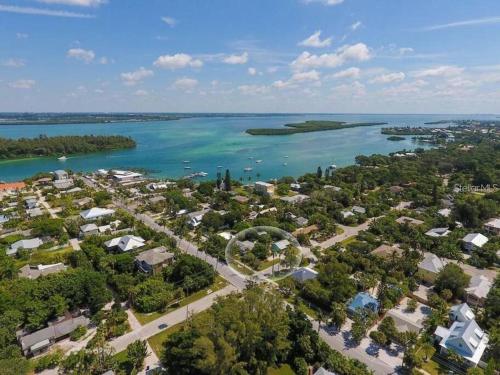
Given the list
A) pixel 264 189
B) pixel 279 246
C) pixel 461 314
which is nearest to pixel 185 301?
pixel 279 246

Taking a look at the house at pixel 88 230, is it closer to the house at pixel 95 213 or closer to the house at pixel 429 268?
the house at pixel 95 213

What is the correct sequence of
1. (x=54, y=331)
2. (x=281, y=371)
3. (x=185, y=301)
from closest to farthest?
(x=281, y=371), (x=54, y=331), (x=185, y=301)

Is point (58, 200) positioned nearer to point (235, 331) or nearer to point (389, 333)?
point (235, 331)

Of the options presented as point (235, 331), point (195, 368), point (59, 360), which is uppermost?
point (235, 331)

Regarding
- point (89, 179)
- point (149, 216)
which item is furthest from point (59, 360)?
point (89, 179)

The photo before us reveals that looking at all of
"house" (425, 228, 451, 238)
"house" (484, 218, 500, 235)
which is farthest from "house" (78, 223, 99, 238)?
"house" (484, 218, 500, 235)

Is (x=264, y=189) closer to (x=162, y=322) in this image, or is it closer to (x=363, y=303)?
(x=363, y=303)
